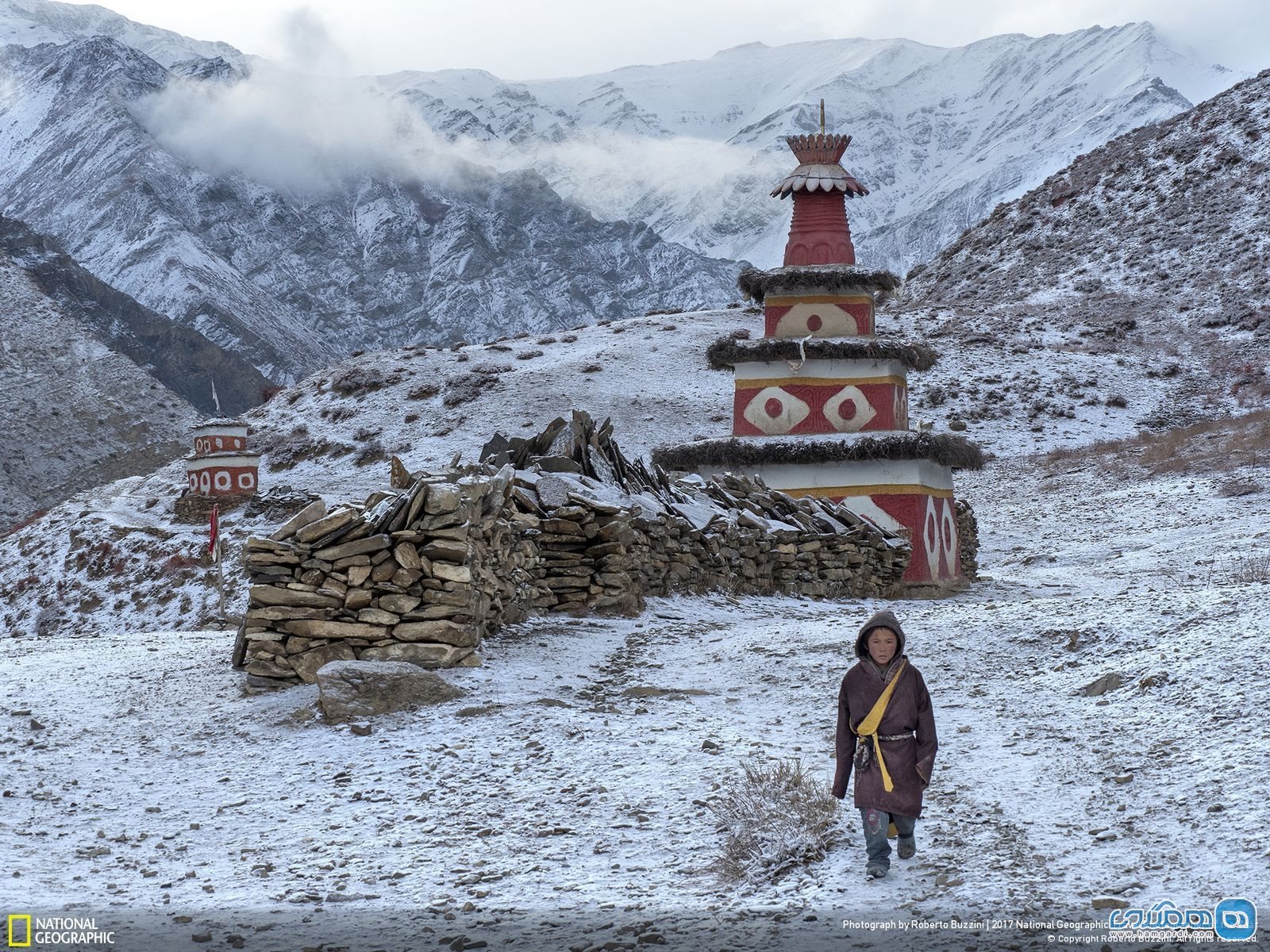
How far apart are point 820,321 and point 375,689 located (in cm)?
1964

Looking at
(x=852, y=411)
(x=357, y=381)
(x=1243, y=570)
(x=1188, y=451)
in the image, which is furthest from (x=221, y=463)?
(x=1243, y=570)

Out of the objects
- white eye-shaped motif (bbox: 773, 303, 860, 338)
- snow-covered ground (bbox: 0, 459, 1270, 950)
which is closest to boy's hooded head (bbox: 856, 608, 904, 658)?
snow-covered ground (bbox: 0, 459, 1270, 950)

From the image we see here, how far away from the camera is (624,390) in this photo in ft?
178

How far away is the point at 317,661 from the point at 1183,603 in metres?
6.93

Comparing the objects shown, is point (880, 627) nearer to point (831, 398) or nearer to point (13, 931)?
point (13, 931)

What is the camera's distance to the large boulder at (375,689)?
937 cm

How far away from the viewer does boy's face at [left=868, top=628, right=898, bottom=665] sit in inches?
257

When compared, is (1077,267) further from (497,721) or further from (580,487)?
(497,721)

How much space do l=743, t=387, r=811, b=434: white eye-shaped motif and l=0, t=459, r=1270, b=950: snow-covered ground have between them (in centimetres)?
1446

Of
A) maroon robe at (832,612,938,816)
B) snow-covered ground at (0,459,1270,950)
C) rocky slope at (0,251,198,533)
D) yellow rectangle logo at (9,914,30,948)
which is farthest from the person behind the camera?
rocky slope at (0,251,198,533)

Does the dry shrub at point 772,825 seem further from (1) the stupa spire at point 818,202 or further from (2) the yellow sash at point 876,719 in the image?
(1) the stupa spire at point 818,202

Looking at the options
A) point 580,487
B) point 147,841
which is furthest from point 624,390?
point 147,841

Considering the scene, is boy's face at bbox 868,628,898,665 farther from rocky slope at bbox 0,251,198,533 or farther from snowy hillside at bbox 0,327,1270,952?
rocky slope at bbox 0,251,198,533

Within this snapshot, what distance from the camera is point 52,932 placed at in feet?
19.2
